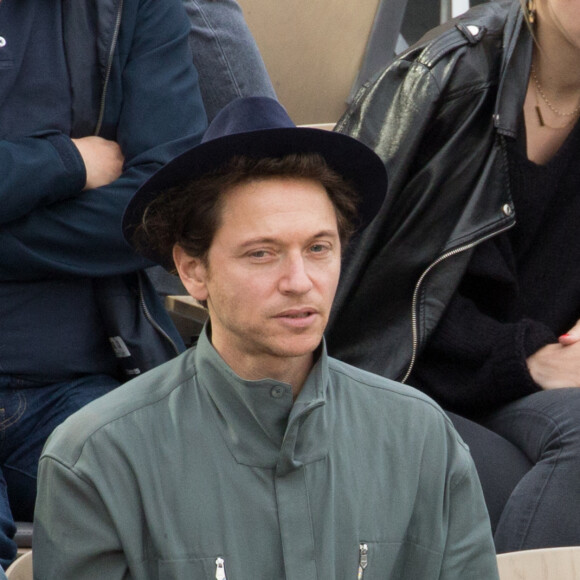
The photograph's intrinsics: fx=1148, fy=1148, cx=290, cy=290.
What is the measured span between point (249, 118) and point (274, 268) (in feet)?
0.89

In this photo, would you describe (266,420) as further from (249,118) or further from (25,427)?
(25,427)

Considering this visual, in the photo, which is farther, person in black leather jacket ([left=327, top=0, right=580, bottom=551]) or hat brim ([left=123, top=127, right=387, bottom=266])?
person in black leather jacket ([left=327, top=0, right=580, bottom=551])

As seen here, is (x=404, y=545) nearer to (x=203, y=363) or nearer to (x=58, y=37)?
(x=203, y=363)

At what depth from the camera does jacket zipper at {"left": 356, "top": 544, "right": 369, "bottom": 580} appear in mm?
1810

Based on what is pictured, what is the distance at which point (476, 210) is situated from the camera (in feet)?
8.87

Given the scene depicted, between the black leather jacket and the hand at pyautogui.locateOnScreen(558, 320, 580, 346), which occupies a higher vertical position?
the black leather jacket

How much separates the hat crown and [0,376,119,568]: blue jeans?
738 millimetres

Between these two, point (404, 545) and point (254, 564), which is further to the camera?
point (404, 545)

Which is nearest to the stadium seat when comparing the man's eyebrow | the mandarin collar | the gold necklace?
the mandarin collar

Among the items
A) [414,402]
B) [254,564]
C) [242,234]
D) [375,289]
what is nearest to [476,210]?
[375,289]

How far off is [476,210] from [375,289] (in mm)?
305

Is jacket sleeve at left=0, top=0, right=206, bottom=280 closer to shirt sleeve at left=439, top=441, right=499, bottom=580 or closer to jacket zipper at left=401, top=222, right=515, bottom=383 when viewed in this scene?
jacket zipper at left=401, top=222, right=515, bottom=383

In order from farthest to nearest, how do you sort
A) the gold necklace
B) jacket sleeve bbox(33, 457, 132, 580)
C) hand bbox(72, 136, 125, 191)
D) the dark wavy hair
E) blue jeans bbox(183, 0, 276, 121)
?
blue jeans bbox(183, 0, 276, 121) → the gold necklace → hand bbox(72, 136, 125, 191) → the dark wavy hair → jacket sleeve bbox(33, 457, 132, 580)

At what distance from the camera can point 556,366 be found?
2680 mm
